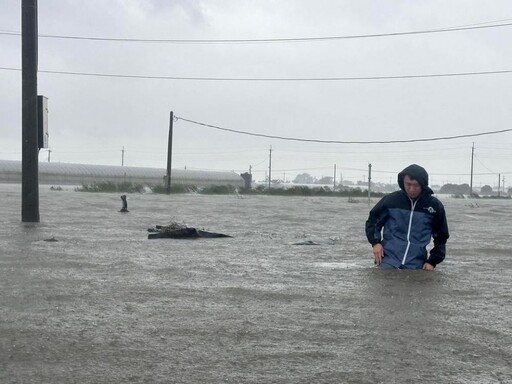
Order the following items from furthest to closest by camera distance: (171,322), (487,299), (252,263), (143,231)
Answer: (143,231), (252,263), (487,299), (171,322)

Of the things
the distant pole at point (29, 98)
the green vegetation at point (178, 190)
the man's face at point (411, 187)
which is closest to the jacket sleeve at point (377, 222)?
the man's face at point (411, 187)

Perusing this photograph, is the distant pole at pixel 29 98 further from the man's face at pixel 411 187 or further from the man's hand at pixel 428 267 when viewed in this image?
the man's hand at pixel 428 267

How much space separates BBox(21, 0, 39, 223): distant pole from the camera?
36.9 feet

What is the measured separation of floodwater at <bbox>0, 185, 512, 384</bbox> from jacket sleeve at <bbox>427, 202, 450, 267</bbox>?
5.9 inches

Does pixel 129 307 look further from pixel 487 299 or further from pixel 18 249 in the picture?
pixel 18 249

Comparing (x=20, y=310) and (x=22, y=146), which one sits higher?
(x=22, y=146)

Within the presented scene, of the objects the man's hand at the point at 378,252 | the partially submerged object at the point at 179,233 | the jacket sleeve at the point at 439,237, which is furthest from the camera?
the partially submerged object at the point at 179,233

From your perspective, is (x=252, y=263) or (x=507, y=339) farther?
(x=252, y=263)

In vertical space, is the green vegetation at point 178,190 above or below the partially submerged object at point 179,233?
below

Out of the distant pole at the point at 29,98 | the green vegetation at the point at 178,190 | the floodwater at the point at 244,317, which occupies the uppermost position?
the distant pole at the point at 29,98

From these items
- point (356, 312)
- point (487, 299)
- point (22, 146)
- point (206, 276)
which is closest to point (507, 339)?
point (356, 312)

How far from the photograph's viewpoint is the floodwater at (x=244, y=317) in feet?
10.2

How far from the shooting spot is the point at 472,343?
367 cm

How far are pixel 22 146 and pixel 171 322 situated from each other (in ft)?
26.6
